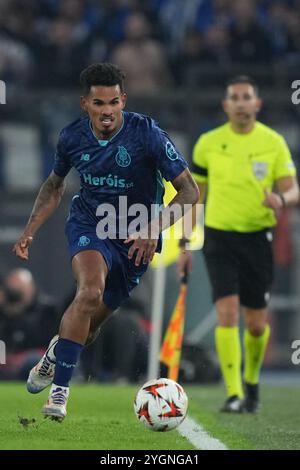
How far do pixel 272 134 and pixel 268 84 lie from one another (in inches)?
217

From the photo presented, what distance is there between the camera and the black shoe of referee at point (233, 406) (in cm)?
966

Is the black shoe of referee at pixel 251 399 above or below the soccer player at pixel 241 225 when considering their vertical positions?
below

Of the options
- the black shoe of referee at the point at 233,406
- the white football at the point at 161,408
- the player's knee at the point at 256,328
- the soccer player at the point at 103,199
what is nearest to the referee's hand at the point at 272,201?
the player's knee at the point at 256,328

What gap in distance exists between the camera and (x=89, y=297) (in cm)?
721

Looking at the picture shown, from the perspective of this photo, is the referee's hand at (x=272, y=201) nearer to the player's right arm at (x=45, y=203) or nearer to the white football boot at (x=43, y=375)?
the player's right arm at (x=45, y=203)

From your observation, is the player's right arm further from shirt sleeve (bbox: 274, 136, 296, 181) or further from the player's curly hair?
shirt sleeve (bbox: 274, 136, 296, 181)


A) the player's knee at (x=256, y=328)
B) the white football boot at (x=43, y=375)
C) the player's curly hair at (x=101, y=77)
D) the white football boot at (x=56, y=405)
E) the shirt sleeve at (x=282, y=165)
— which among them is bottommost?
the white football boot at (x=56, y=405)

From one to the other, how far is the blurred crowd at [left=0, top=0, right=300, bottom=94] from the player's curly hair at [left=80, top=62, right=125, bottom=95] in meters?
8.06

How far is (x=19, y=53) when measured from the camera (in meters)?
16.4

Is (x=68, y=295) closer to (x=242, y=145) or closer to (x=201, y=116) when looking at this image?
(x=201, y=116)

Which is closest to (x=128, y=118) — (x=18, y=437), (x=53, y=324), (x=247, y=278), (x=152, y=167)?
(x=152, y=167)

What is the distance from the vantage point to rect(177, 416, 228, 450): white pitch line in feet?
22.4

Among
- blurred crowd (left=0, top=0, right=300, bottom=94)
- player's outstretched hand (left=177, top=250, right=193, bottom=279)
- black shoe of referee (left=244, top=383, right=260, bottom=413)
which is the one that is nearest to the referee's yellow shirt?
player's outstretched hand (left=177, top=250, right=193, bottom=279)

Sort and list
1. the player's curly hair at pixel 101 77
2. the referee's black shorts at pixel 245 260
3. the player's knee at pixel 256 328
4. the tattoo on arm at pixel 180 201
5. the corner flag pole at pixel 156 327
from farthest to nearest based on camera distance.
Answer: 1. the corner flag pole at pixel 156 327
2. the player's knee at pixel 256 328
3. the referee's black shorts at pixel 245 260
4. the player's curly hair at pixel 101 77
5. the tattoo on arm at pixel 180 201
